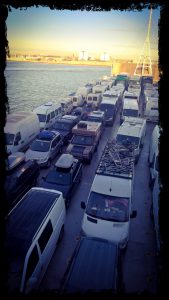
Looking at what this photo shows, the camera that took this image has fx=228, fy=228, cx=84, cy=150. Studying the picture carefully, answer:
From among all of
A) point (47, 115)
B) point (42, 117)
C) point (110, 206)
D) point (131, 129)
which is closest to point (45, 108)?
point (47, 115)

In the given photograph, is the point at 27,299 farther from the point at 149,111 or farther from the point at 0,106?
the point at 149,111

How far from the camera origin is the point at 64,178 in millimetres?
12344

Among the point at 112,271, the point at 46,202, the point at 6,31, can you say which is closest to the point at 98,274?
the point at 112,271

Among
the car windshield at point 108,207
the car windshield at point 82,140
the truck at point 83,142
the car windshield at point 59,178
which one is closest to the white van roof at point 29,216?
the car windshield at point 108,207

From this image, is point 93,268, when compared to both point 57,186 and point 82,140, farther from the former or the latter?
point 82,140

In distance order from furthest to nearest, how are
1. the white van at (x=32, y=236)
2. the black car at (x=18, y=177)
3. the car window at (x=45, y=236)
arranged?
the black car at (x=18, y=177) → the car window at (x=45, y=236) → the white van at (x=32, y=236)

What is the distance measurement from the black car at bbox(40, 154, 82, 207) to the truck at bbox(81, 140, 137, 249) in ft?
6.55

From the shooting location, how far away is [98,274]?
20.8 ft

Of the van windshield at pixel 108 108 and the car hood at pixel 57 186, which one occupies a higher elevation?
the van windshield at pixel 108 108

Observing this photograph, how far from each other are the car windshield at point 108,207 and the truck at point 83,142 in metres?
6.24

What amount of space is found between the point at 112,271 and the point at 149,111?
22701mm

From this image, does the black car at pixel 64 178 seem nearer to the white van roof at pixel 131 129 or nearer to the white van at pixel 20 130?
the white van at pixel 20 130

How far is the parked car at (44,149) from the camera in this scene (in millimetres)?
15234

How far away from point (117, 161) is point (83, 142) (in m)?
5.60
